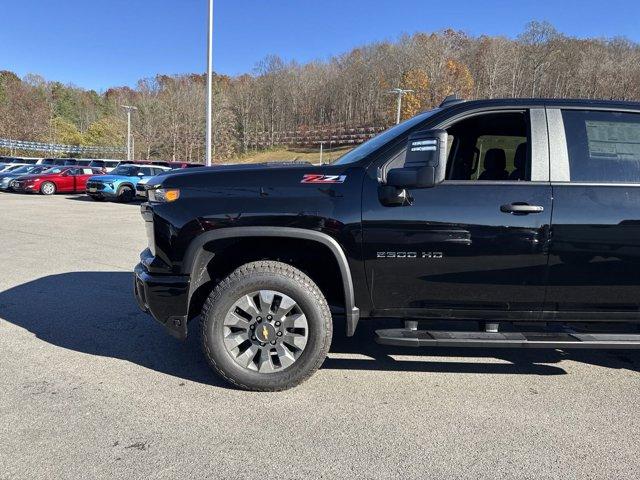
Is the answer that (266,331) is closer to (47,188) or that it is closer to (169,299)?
(169,299)

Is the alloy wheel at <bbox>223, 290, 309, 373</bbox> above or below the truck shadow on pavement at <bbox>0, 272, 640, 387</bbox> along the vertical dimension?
above

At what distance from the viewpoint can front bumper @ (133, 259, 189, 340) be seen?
3486 mm

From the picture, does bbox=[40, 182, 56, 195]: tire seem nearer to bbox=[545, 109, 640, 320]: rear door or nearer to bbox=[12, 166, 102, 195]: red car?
bbox=[12, 166, 102, 195]: red car

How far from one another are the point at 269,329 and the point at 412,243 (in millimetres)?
1139

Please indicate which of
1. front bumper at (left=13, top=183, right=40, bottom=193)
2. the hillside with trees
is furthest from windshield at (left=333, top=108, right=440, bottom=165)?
the hillside with trees

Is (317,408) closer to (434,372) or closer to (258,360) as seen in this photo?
(258,360)

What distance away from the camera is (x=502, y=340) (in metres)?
3.41

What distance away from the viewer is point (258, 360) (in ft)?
11.5

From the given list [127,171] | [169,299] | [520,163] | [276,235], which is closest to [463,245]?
[520,163]

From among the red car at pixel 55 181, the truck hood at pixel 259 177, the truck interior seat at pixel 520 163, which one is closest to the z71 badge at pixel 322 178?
the truck hood at pixel 259 177

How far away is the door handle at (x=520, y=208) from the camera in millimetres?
3383

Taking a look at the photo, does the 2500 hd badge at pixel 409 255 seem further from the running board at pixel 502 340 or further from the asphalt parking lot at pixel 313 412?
the asphalt parking lot at pixel 313 412

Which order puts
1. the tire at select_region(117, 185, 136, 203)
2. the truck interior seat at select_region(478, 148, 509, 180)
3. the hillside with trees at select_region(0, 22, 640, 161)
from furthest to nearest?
the hillside with trees at select_region(0, 22, 640, 161), the tire at select_region(117, 185, 136, 203), the truck interior seat at select_region(478, 148, 509, 180)

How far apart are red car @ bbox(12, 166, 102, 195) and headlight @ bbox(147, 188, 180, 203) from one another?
75.0 ft
